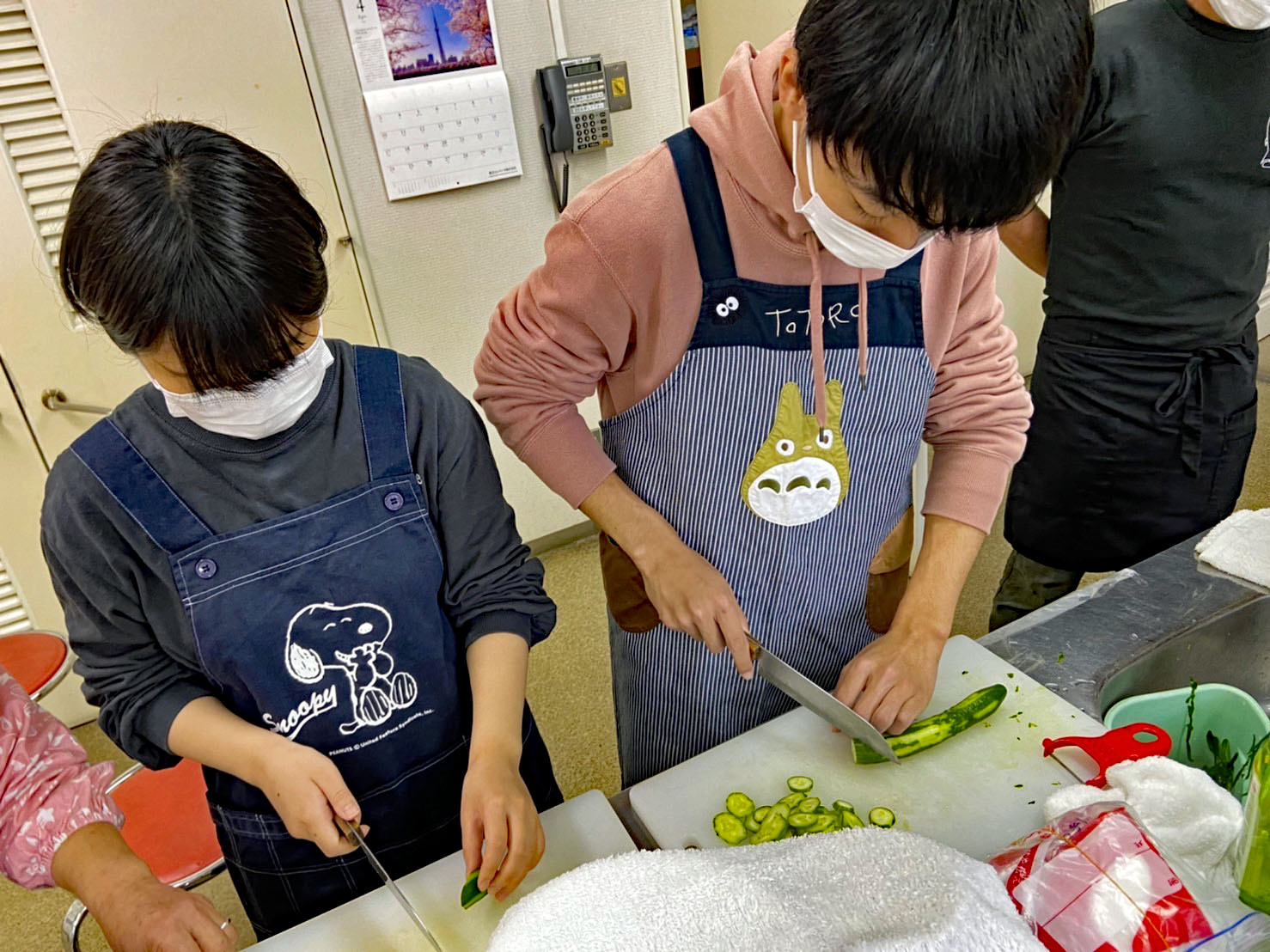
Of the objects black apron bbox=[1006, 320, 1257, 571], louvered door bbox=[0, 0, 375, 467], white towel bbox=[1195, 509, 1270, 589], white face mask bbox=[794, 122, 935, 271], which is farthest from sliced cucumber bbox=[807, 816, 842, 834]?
louvered door bbox=[0, 0, 375, 467]

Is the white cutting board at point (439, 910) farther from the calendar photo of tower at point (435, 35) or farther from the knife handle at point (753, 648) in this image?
the calendar photo of tower at point (435, 35)

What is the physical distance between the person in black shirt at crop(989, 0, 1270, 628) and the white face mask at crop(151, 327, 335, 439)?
48.7 inches

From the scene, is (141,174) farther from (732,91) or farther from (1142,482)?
(1142,482)

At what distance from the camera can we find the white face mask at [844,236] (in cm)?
77

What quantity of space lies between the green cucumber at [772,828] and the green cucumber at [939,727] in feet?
0.37

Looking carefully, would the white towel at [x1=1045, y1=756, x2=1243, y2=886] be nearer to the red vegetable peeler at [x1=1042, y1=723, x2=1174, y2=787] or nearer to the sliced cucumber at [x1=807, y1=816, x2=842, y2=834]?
the red vegetable peeler at [x1=1042, y1=723, x2=1174, y2=787]

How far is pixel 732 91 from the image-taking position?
0.85 m

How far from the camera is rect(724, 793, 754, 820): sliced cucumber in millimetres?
858

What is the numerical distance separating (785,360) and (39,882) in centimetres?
88

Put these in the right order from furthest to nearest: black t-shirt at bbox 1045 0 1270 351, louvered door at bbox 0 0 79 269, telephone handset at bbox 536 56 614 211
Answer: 1. telephone handset at bbox 536 56 614 211
2. louvered door at bbox 0 0 79 269
3. black t-shirt at bbox 1045 0 1270 351

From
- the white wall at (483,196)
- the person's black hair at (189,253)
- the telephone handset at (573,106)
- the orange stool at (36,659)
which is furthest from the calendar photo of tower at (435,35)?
the person's black hair at (189,253)

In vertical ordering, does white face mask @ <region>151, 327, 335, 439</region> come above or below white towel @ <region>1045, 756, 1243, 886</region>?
above

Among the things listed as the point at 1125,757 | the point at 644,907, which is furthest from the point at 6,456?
the point at 1125,757

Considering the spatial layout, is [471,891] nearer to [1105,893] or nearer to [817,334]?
[1105,893]
